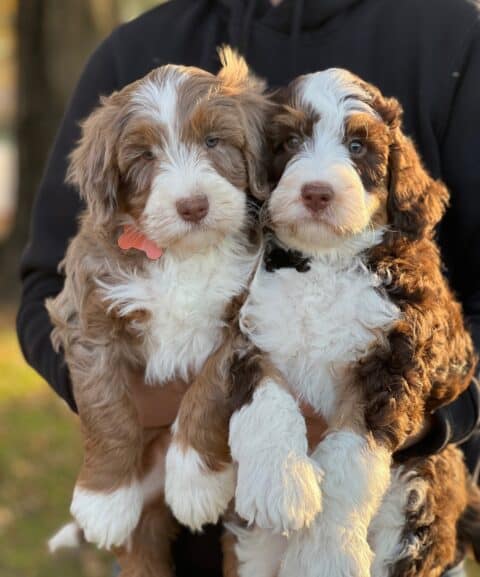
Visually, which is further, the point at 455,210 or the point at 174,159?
the point at 455,210

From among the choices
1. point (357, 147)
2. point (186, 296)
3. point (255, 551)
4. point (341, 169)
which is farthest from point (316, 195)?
point (255, 551)

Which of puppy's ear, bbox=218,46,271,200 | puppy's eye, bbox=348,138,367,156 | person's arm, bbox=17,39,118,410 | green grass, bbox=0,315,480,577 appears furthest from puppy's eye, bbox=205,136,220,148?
green grass, bbox=0,315,480,577

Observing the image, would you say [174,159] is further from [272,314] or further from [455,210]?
[455,210]

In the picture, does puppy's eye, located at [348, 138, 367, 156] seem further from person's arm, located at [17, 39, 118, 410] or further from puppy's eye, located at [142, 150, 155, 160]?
person's arm, located at [17, 39, 118, 410]

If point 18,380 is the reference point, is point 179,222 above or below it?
above

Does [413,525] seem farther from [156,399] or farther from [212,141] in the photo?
[212,141]

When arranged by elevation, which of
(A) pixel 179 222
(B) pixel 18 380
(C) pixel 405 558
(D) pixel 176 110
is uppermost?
(D) pixel 176 110

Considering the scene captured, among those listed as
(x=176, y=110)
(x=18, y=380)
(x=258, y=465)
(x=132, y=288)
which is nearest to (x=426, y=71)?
(x=176, y=110)
